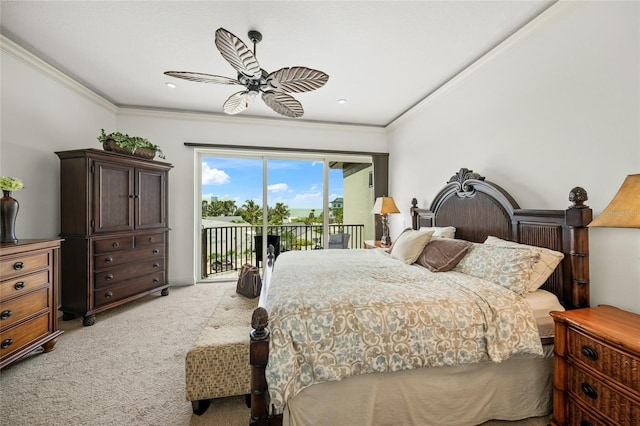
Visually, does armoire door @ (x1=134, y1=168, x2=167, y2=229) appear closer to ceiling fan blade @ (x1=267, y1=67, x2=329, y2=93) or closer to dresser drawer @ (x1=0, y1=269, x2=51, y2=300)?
dresser drawer @ (x1=0, y1=269, x2=51, y2=300)

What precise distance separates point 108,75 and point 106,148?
84 centimetres

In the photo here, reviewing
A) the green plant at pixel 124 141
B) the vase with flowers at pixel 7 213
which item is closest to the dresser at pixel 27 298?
the vase with flowers at pixel 7 213

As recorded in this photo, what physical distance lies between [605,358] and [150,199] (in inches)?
174

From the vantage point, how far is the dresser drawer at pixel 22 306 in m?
1.89

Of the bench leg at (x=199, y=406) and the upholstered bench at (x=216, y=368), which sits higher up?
the upholstered bench at (x=216, y=368)

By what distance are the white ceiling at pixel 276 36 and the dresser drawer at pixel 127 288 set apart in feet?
8.11

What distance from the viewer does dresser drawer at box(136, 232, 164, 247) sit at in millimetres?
3388

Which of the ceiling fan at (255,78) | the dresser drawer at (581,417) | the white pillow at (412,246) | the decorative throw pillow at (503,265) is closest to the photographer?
the dresser drawer at (581,417)

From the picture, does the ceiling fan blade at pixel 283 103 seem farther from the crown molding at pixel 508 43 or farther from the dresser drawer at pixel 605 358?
the dresser drawer at pixel 605 358

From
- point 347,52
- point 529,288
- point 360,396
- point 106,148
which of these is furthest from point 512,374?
point 106,148

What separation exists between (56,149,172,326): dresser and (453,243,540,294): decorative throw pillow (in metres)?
3.69

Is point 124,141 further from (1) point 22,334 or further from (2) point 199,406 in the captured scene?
(2) point 199,406

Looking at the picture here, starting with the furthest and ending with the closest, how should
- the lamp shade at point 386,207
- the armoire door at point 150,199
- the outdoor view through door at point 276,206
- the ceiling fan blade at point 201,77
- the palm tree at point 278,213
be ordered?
the palm tree at point 278,213
the outdoor view through door at point 276,206
the lamp shade at point 386,207
the armoire door at point 150,199
the ceiling fan blade at point 201,77

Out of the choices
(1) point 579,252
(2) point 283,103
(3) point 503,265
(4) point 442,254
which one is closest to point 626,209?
(1) point 579,252
